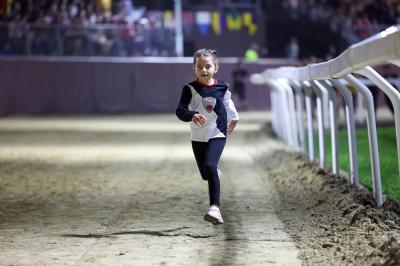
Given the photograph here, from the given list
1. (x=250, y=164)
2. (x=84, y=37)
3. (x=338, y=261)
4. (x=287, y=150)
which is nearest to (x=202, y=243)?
(x=338, y=261)

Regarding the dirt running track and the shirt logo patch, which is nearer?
the dirt running track

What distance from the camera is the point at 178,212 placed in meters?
8.15

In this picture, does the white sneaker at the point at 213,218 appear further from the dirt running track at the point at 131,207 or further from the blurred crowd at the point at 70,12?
the blurred crowd at the point at 70,12

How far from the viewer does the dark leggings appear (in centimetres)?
725

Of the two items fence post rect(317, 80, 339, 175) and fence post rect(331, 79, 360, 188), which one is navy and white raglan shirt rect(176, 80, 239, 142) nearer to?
fence post rect(331, 79, 360, 188)

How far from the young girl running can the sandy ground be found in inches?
20.8

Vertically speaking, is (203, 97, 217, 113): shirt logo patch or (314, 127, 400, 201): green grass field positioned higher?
(203, 97, 217, 113): shirt logo patch

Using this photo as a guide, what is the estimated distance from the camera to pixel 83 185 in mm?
10570

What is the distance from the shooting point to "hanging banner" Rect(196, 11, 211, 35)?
114 ft

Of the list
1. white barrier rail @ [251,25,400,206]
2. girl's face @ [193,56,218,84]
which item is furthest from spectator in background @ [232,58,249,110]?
girl's face @ [193,56,218,84]

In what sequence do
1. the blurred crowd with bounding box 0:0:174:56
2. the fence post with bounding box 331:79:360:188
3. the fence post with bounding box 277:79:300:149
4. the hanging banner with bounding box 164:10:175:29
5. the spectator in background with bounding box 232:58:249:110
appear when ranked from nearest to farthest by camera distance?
the fence post with bounding box 331:79:360:188, the fence post with bounding box 277:79:300:149, the blurred crowd with bounding box 0:0:174:56, the hanging banner with bounding box 164:10:175:29, the spectator in background with bounding box 232:58:249:110

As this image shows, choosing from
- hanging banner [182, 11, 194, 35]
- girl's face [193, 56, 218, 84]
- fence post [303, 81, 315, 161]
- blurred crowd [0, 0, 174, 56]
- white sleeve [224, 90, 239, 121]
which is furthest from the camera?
hanging banner [182, 11, 194, 35]

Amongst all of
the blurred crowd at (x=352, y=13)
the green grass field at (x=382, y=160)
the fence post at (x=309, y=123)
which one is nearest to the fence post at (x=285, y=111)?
the green grass field at (x=382, y=160)

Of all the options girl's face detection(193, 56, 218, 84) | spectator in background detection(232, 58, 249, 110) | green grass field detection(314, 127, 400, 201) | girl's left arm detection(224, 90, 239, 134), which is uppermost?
girl's face detection(193, 56, 218, 84)
